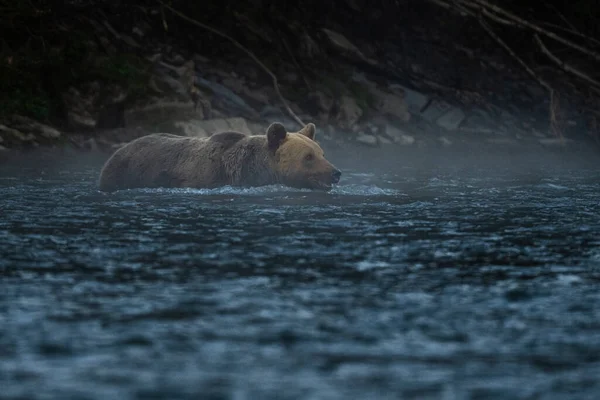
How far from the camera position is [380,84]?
25.7 metres

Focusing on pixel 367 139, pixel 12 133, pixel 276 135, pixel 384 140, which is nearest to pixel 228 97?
pixel 367 139

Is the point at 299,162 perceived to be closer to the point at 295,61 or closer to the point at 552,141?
the point at 295,61

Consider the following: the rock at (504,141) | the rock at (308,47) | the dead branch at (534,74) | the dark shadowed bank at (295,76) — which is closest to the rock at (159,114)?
the dark shadowed bank at (295,76)

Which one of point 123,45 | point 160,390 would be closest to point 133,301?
point 160,390

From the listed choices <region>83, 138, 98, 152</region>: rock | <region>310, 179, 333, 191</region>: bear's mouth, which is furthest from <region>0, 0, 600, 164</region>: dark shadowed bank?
<region>310, 179, 333, 191</region>: bear's mouth

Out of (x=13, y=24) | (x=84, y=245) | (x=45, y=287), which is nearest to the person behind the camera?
(x=45, y=287)

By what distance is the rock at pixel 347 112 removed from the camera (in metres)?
23.8

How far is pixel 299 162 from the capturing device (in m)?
13.4

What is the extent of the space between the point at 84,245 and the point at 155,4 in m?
16.0

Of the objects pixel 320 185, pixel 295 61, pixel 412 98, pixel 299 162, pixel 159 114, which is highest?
pixel 295 61

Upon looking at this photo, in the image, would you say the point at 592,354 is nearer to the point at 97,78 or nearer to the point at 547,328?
the point at 547,328

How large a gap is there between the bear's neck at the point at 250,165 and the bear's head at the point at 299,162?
9cm

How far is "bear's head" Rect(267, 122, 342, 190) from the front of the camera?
43.5 ft

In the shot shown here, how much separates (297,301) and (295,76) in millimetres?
18794
